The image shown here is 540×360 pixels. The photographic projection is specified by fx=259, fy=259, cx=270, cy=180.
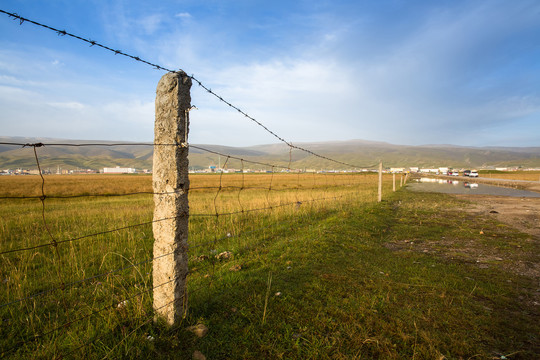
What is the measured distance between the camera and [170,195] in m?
3.00

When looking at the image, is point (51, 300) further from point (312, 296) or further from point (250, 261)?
point (312, 296)

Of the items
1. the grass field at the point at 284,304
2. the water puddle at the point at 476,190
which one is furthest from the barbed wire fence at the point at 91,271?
the water puddle at the point at 476,190

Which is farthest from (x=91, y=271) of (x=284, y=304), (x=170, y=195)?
(x=284, y=304)

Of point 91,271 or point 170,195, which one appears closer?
point 170,195

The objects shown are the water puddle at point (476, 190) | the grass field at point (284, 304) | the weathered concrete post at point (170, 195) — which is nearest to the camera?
the grass field at point (284, 304)

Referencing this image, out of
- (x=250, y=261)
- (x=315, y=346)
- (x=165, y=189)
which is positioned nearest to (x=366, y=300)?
(x=315, y=346)

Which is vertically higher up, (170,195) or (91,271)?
(170,195)

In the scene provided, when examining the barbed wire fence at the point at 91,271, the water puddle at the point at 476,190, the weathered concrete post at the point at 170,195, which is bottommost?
the water puddle at the point at 476,190

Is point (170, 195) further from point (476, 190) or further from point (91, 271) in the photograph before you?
point (476, 190)

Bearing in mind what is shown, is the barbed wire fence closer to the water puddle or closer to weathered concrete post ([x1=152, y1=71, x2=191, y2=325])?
weathered concrete post ([x1=152, y1=71, x2=191, y2=325])

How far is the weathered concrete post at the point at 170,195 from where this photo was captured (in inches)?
117

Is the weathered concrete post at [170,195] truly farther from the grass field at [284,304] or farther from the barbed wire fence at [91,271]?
the grass field at [284,304]

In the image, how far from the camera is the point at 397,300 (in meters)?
3.97

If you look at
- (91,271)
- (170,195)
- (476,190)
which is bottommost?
(476,190)
